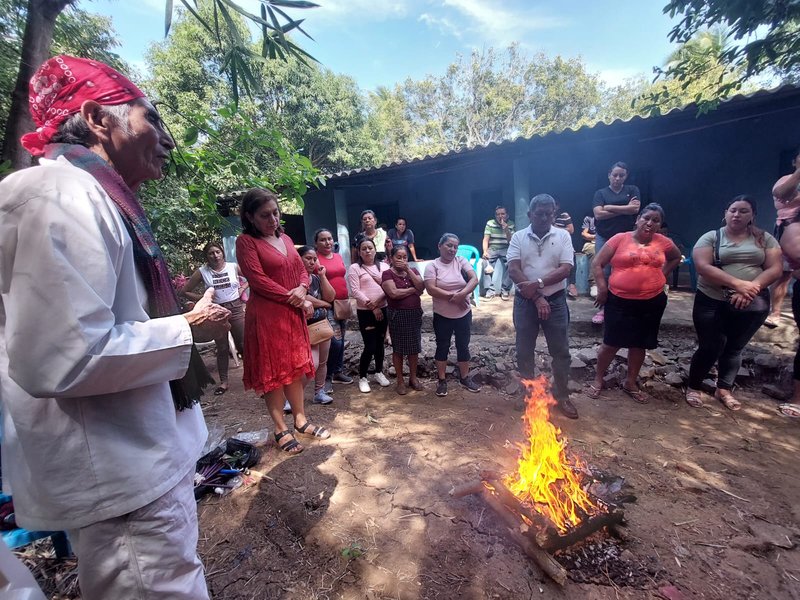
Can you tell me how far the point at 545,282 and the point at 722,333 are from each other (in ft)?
6.41

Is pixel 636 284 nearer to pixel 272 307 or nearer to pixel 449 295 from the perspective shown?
pixel 449 295

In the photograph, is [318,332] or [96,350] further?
[318,332]

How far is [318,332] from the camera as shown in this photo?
3895 mm

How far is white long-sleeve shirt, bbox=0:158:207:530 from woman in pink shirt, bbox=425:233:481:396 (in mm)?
3307

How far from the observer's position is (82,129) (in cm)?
122

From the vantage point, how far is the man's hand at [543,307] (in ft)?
12.3

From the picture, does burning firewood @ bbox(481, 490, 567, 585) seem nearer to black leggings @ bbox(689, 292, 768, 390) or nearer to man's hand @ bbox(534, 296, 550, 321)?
man's hand @ bbox(534, 296, 550, 321)

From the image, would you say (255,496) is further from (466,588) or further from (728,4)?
(728,4)

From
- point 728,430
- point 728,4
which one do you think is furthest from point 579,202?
point 728,430

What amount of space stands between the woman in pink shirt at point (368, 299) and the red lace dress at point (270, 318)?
1523 mm

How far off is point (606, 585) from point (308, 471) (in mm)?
2077

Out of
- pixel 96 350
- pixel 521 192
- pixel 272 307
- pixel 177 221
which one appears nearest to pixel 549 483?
pixel 272 307

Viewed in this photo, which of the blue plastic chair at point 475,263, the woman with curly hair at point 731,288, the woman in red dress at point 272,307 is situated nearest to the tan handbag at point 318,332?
the woman in red dress at point 272,307

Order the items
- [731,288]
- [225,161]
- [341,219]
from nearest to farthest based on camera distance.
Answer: [731,288] → [225,161] → [341,219]
